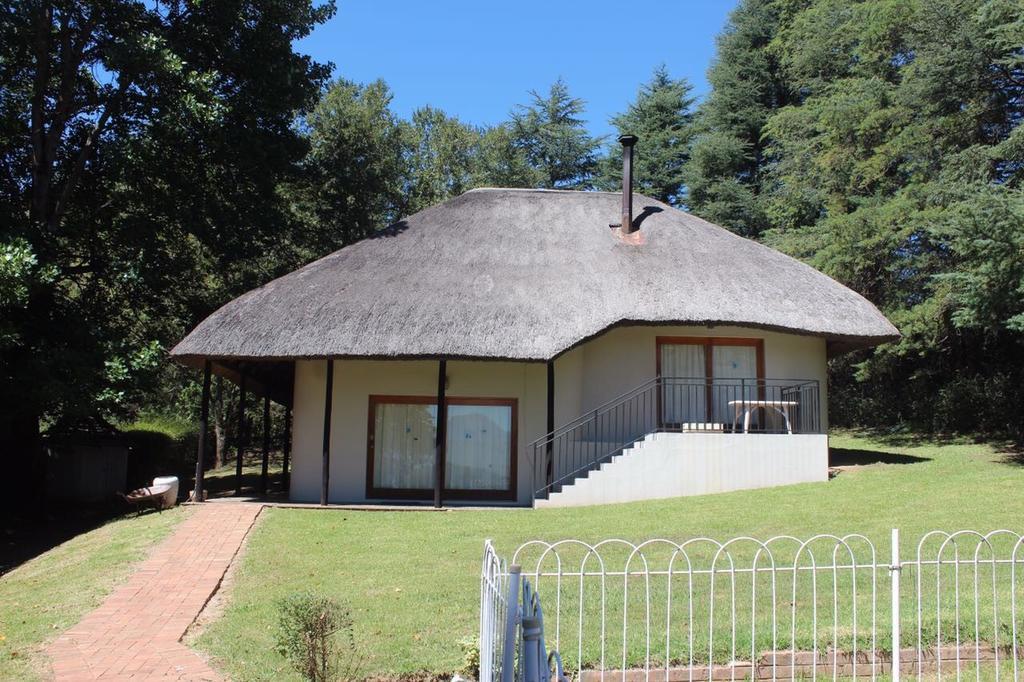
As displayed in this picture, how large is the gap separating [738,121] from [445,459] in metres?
24.5

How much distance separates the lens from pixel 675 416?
17.6 metres

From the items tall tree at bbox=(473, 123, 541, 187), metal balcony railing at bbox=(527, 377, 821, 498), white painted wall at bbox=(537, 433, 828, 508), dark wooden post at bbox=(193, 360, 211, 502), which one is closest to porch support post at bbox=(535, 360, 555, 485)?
metal balcony railing at bbox=(527, 377, 821, 498)

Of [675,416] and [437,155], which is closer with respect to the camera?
[675,416]

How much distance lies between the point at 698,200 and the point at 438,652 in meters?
30.6

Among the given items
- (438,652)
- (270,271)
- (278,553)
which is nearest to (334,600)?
(438,652)

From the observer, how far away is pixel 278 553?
11.0 meters

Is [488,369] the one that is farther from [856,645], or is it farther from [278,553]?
[856,645]

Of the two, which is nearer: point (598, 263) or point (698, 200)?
point (598, 263)

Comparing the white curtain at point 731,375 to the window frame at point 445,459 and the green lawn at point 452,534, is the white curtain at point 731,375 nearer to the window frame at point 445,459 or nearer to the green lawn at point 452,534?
the green lawn at point 452,534

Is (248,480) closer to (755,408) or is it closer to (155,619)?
(755,408)

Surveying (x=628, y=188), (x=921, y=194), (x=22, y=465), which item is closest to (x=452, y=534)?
(x=628, y=188)

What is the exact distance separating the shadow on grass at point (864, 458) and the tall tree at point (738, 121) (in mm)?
13831

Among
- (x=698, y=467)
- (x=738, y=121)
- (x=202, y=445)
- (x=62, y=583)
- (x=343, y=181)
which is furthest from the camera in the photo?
(x=738, y=121)

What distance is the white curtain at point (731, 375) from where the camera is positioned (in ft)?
58.1
